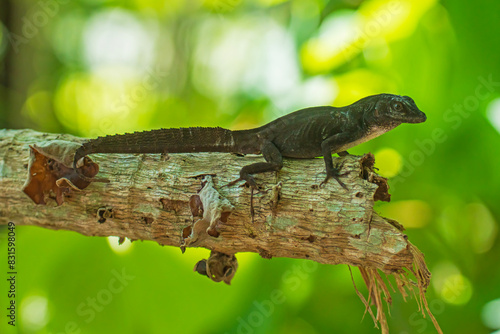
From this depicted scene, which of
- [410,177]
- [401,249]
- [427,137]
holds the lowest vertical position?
[401,249]

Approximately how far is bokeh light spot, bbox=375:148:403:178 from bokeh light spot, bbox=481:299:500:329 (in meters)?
1.50

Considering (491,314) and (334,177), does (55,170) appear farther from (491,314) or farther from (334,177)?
(491,314)

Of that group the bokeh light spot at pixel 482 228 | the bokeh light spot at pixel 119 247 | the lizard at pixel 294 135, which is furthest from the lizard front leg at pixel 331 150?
the bokeh light spot at pixel 119 247

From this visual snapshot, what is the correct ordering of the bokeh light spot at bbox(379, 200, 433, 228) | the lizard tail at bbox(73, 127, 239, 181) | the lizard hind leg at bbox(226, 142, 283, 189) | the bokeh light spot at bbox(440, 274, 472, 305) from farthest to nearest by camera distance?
the bokeh light spot at bbox(379, 200, 433, 228)
the bokeh light spot at bbox(440, 274, 472, 305)
the lizard tail at bbox(73, 127, 239, 181)
the lizard hind leg at bbox(226, 142, 283, 189)

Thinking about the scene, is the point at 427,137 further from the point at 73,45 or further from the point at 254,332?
the point at 73,45

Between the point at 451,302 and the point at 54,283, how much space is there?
3.92 meters

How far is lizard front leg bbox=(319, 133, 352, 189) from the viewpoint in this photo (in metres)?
2.26

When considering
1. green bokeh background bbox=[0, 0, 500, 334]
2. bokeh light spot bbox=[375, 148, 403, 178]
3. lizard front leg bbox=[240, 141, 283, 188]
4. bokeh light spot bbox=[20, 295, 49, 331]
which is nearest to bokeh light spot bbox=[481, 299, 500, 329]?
green bokeh background bbox=[0, 0, 500, 334]

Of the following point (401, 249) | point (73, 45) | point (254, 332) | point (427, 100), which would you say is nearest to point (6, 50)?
A: point (73, 45)

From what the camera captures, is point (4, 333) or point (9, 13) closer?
point (4, 333)

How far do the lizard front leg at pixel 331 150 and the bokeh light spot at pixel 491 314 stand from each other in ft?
7.40

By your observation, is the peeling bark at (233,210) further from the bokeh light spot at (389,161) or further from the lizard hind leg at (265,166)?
the bokeh light spot at (389,161)

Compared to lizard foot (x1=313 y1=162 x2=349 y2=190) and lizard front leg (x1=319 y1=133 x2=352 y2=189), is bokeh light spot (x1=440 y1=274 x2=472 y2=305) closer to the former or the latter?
lizard front leg (x1=319 y1=133 x2=352 y2=189)

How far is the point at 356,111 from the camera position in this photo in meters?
2.86
